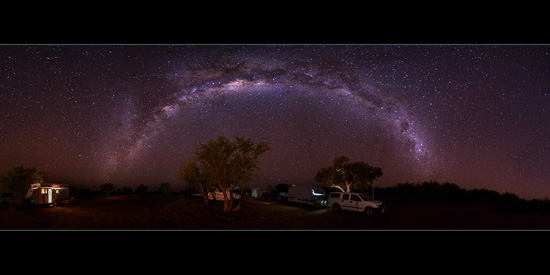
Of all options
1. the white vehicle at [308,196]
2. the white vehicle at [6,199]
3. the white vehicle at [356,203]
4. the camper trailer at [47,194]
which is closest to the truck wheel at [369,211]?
the white vehicle at [356,203]

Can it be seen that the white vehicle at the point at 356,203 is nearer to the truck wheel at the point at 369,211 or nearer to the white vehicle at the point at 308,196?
the truck wheel at the point at 369,211

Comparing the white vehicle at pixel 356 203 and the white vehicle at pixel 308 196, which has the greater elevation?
the white vehicle at pixel 356 203

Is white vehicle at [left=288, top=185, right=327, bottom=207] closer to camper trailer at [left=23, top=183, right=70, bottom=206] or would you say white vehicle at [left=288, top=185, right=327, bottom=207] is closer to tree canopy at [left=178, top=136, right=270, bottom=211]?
tree canopy at [left=178, top=136, right=270, bottom=211]

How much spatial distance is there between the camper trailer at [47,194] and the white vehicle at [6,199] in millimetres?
766

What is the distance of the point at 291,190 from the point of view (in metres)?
29.7

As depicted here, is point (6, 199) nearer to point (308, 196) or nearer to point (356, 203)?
point (308, 196)

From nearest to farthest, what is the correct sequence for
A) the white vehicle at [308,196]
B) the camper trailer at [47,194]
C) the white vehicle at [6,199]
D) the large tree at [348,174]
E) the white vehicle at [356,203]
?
the white vehicle at [356,203]
the white vehicle at [6,199]
the camper trailer at [47,194]
the white vehicle at [308,196]
the large tree at [348,174]

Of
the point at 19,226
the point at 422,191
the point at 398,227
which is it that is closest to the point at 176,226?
the point at 19,226

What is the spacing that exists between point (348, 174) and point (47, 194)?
1134 inches

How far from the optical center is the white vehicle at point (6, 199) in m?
20.7

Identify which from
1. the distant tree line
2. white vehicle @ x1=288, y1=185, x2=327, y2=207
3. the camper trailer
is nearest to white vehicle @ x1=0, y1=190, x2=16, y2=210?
the camper trailer

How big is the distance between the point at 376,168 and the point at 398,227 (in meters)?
18.7

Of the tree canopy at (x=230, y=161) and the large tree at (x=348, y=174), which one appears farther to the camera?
the large tree at (x=348, y=174)

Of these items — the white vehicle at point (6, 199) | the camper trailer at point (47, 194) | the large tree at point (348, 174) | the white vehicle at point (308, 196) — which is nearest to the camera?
the white vehicle at point (6, 199)
